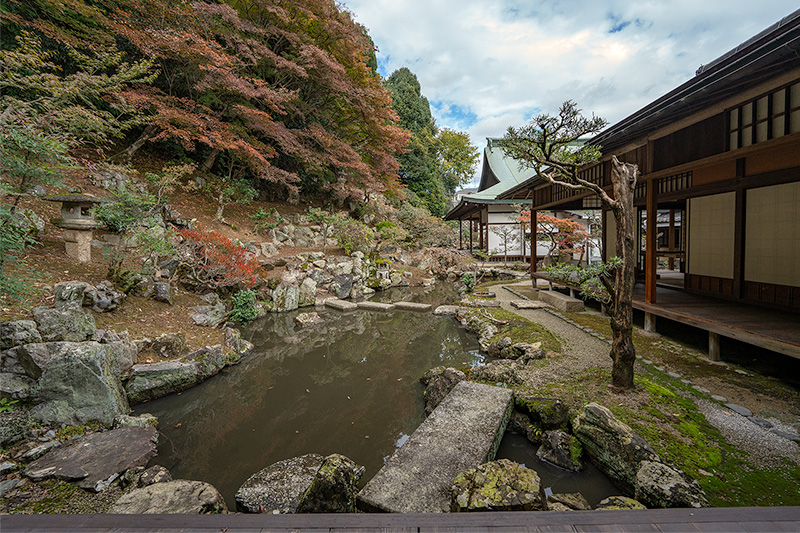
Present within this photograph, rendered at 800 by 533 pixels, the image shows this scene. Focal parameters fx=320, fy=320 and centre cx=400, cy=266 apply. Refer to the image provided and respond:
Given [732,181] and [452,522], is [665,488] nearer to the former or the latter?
[452,522]

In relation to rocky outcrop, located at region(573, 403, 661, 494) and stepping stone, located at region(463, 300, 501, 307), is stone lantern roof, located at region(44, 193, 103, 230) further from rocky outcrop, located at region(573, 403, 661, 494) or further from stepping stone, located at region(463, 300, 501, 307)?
stepping stone, located at region(463, 300, 501, 307)

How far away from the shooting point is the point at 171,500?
2.38 meters

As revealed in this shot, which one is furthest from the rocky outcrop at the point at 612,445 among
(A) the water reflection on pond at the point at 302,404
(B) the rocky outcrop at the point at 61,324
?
(B) the rocky outcrop at the point at 61,324

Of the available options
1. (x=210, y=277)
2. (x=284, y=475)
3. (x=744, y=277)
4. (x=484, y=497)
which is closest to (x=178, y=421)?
(x=284, y=475)

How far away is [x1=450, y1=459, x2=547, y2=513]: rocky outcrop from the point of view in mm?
1994

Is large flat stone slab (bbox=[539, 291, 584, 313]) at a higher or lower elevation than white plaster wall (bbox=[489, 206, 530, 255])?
lower

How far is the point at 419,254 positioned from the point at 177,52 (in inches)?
460

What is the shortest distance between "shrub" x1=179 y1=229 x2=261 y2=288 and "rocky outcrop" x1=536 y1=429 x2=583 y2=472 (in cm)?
678

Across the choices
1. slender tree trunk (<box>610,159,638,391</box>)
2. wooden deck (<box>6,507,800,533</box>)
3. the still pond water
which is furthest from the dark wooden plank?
slender tree trunk (<box>610,159,638,391</box>)

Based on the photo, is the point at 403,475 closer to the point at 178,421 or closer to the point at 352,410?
the point at 352,410

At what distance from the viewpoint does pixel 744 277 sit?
5.61 metres

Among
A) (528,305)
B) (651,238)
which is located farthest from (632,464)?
(528,305)

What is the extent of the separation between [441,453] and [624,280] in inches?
101

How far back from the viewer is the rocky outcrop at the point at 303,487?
2.24m
